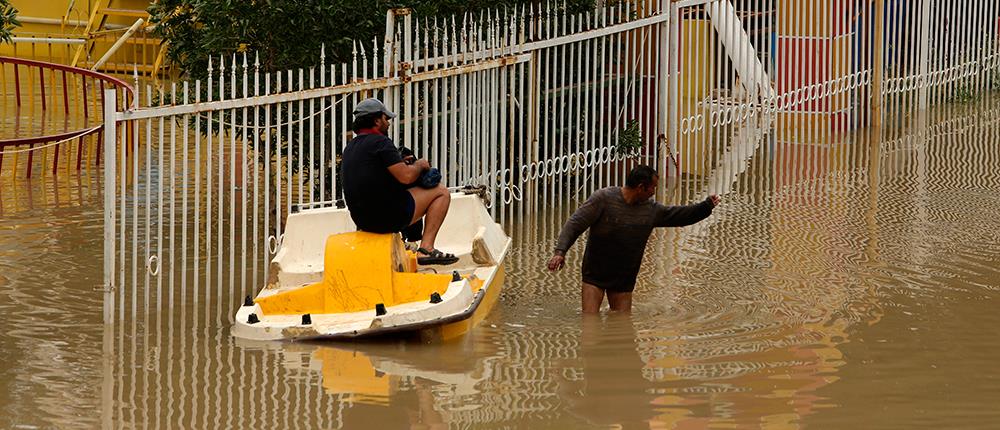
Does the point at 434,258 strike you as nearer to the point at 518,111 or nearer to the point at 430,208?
the point at 430,208

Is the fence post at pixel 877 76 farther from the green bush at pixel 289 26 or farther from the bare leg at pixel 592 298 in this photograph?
the bare leg at pixel 592 298

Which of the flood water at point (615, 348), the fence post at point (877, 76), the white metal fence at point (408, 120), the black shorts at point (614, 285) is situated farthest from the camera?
the fence post at point (877, 76)

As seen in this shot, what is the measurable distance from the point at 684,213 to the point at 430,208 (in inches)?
66.8

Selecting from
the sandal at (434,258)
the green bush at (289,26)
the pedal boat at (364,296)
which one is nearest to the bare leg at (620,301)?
the pedal boat at (364,296)

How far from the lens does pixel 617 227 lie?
35.3 feet

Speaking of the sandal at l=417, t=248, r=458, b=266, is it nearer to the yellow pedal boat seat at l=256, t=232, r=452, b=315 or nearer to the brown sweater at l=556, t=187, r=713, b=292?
the yellow pedal boat seat at l=256, t=232, r=452, b=315

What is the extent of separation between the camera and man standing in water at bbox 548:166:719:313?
10719mm

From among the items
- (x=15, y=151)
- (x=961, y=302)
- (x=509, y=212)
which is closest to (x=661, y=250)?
(x=509, y=212)

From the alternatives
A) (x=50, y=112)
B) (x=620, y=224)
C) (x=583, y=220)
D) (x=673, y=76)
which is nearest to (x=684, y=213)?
(x=620, y=224)

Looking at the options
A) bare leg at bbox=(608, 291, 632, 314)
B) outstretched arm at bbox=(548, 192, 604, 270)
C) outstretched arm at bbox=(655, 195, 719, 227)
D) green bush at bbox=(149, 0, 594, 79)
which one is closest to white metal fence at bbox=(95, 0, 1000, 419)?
green bush at bbox=(149, 0, 594, 79)

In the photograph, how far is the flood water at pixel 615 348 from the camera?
878 cm

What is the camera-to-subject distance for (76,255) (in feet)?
41.9

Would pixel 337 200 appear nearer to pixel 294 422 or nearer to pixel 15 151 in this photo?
pixel 294 422

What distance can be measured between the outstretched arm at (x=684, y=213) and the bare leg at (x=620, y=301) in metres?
0.54
